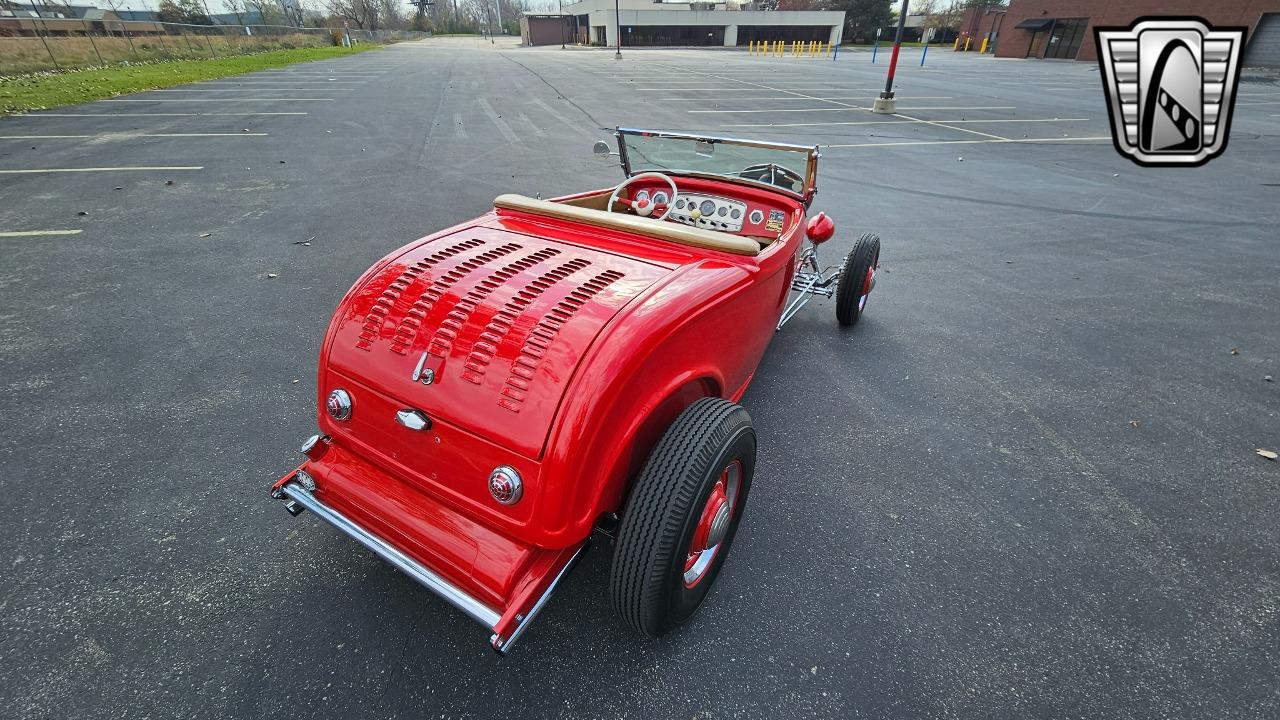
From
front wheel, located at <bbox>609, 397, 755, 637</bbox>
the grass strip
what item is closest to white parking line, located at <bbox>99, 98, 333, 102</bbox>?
the grass strip

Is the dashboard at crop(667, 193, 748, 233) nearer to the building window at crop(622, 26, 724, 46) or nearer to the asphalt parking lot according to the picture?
the asphalt parking lot

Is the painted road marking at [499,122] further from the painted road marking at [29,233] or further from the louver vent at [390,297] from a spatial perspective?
the louver vent at [390,297]

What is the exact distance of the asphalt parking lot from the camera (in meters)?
1.86

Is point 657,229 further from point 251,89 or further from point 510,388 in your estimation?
point 251,89

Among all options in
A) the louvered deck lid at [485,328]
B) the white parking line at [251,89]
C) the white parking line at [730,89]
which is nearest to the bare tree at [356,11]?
the white parking line at [251,89]

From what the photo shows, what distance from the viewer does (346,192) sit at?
7125 mm

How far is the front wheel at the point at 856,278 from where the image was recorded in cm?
394

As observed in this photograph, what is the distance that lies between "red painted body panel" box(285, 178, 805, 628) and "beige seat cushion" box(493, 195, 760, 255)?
9 cm

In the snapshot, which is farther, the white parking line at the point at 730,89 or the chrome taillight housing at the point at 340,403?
the white parking line at the point at 730,89

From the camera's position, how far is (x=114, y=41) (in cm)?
2284

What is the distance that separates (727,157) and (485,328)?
95.7 inches

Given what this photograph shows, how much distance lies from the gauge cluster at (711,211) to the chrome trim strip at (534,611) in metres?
2.42

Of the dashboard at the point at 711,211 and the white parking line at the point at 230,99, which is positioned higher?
the dashboard at the point at 711,211

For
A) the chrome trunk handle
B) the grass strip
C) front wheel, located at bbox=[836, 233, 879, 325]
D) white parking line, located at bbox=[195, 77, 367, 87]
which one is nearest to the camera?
the chrome trunk handle
